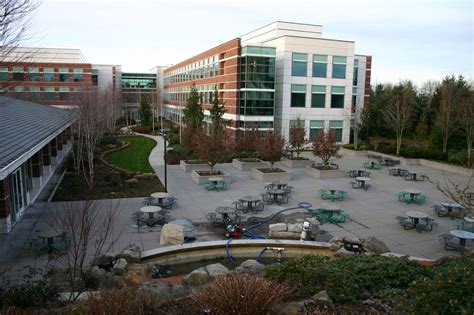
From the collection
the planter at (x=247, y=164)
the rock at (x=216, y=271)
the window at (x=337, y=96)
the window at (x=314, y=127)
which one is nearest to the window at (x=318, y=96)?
the window at (x=337, y=96)

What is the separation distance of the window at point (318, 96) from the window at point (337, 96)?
1164 mm

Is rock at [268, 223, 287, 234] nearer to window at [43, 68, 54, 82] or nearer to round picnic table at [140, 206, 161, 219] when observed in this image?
round picnic table at [140, 206, 161, 219]

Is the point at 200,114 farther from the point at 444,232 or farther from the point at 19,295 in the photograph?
the point at 19,295

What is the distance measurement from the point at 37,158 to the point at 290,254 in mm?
15654

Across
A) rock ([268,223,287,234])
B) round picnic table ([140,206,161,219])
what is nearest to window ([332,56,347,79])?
rock ([268,223,287,234])

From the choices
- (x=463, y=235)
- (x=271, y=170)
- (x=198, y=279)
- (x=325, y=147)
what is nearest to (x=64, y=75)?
(x=271, y=170)

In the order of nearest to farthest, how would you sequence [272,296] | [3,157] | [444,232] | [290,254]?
1. [272,296]
2. [3,157]
3. [290,254]
4. [444,232]

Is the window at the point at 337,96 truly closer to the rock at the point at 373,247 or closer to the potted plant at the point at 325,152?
the potted plant at the point at 325,152

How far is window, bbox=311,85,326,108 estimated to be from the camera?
136ft

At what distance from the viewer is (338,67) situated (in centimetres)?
4209

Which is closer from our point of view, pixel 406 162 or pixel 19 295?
pixel 19 295

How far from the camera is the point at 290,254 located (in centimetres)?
1247

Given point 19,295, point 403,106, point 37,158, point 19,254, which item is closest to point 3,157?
point 19,254

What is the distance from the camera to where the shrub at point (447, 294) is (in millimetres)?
5480
